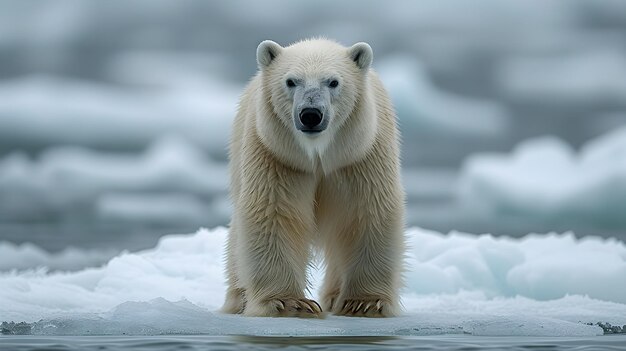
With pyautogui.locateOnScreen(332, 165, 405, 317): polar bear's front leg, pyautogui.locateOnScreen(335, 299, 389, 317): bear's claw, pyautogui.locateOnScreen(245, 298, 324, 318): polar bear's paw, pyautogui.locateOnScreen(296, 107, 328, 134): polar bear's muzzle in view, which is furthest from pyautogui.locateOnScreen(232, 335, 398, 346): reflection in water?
pyautogui.locateOnScreen(296, 107, 328, 134): polar bear's muzzle

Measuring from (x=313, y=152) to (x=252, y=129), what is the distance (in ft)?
2.70

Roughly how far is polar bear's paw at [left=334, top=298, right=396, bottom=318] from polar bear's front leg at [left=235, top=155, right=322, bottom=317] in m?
0.41

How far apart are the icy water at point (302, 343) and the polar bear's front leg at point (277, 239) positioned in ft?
3.33

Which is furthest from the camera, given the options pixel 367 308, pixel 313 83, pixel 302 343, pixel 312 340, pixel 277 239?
pixel 367 308

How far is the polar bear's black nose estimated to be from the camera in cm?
730

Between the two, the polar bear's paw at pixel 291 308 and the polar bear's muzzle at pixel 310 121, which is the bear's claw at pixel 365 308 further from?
the polar bear's muzzle at pixel 310 121

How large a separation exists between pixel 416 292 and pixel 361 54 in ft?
20.7

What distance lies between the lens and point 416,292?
13.7m

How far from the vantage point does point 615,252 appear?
46.4 ft

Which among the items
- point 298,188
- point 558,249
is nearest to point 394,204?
point 298,188

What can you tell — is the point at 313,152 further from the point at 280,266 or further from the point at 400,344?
the point at 400,344

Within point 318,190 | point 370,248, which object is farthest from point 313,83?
point 370,248

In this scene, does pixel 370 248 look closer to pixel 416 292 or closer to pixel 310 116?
pixel 310 116

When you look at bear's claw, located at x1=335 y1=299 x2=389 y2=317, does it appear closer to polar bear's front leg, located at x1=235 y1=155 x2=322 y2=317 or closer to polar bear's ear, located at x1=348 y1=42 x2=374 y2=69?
polar bear's front leg, located at x1=235 y1=155 x2=322 y2=317
